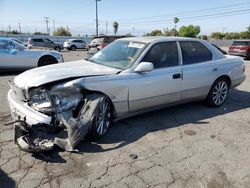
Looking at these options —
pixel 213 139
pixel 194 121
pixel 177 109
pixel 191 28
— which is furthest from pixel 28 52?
pixel 191 28

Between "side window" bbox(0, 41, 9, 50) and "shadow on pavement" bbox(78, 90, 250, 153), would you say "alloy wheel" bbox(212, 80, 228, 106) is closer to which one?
"shadow on pavement" bbox(78, 90, 250, 153)

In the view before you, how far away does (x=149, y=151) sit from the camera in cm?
388

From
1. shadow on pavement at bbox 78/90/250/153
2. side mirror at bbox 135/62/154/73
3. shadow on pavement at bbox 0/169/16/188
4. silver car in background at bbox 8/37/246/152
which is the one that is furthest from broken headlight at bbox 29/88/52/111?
side mirror at bbox 135/62/154/73

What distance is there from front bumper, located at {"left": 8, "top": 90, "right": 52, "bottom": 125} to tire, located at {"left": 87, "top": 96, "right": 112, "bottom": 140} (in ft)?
2.08

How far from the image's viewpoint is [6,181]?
305cm

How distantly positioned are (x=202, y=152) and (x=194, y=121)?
4.40ft

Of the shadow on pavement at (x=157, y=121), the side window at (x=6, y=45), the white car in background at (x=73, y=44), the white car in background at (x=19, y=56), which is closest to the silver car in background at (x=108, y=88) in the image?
the shadow on pavement at (x=157, y=121)

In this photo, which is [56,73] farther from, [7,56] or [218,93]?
[7,56]

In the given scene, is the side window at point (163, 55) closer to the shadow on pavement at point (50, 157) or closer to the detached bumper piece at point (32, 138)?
the detached bumper piece at point (32, 138)

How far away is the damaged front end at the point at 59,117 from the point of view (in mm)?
3703

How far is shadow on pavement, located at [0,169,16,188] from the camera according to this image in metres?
2.97

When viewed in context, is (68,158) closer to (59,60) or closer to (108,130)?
(108,130)

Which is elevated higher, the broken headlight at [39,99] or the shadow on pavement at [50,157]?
the broken headlight at [39,99]

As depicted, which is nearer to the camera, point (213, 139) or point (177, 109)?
point (213, 139)
